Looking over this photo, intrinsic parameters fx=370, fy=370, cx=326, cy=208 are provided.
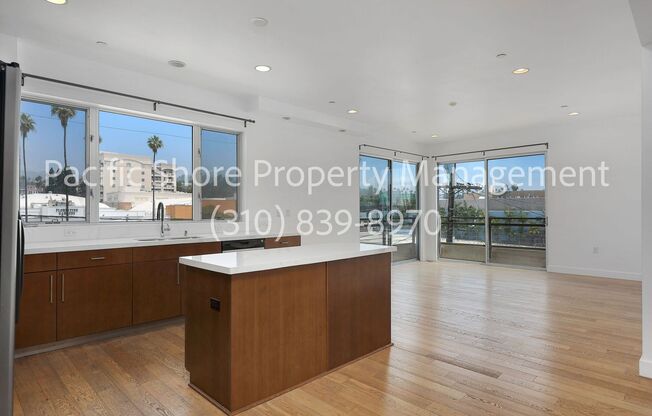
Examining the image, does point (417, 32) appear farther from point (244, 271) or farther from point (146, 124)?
point (146, 124)

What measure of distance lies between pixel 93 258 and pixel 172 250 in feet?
2.31

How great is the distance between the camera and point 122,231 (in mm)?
4027

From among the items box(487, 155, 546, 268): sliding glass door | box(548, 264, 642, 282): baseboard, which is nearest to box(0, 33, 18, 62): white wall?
box(487, 155, 546, 268): sliding glass door

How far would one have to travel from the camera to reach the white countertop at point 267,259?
220 centimetres

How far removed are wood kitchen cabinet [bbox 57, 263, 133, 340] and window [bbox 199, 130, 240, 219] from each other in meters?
1.53

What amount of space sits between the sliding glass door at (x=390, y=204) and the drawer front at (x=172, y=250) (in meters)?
3.56

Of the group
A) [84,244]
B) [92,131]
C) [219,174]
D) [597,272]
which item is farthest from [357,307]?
[597,272]

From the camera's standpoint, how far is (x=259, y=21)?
2953 mm

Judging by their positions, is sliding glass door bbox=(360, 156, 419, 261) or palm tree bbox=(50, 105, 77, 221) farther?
sliding glass door bbox=(360, 156, 419, 261)

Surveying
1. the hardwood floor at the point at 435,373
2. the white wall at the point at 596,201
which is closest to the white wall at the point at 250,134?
the hardwood floor at the point at 435,373

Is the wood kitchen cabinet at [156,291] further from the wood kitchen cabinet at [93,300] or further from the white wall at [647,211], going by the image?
the white wall at [647,211]

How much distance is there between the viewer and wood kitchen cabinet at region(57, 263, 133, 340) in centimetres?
316

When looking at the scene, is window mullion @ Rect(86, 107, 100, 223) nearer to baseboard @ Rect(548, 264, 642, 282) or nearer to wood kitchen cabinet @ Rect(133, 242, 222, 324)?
wood kitchen cabinet @ Rect(133, 242, 222, 324)

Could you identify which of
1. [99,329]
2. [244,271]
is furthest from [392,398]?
[99,329]
